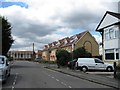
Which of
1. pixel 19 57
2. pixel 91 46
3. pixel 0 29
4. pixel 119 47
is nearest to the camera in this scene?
pixel 119 47

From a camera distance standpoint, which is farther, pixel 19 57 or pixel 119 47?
pixel 19 57

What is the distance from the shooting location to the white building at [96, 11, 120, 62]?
36500 mm

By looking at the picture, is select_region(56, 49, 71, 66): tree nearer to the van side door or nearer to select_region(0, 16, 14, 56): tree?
select_region(0, 16, 14, 56): tree

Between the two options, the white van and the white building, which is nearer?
the white building

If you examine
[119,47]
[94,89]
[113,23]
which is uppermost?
[113,23]

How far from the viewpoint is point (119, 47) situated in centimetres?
3616

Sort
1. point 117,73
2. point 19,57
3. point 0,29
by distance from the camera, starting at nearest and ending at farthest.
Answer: point 117,73, point 0,29, point 19,57

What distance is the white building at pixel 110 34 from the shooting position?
3650 centimetres

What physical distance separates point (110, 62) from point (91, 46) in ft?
131

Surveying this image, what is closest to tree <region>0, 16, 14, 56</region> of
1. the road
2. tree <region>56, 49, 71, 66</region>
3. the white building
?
tree <region>56, 49, 71, 66</region>

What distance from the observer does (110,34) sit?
38719 mm

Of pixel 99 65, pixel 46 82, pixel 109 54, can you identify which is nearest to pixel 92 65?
pixel 99 65

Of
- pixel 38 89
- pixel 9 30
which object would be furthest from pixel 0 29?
pixel 38 89

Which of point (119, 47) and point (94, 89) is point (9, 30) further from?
point (94, 89)
